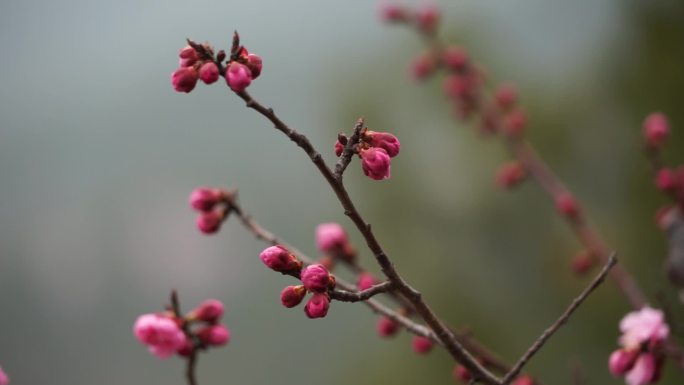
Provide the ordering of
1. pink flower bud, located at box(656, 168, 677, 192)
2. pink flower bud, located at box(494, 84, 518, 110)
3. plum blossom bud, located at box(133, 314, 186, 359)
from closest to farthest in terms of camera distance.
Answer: plum blossom bud, located at box(133, 314, 186, 359), pink flower bud, located at box(656, 168, 677, 192), pink flower bud, located at box(494, 84, 518, 110)

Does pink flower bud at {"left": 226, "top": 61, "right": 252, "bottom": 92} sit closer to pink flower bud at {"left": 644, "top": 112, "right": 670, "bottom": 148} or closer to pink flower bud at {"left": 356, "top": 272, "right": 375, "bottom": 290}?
pink flower bud at {"left": 356, "top": 272, "right": 375, "bottom": 290}

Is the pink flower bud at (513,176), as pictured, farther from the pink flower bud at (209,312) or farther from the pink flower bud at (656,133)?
the pink flower bud at (209,312)

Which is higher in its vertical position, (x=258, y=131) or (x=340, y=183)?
(x=258, y=131)

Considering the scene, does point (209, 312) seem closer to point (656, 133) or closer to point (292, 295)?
point (292, 295)

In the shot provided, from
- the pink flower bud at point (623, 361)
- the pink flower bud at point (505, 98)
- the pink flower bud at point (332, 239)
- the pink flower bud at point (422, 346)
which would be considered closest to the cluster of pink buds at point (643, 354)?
the pink flower bud at point (623, 361)

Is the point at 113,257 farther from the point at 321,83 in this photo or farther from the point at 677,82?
the point at 677,82

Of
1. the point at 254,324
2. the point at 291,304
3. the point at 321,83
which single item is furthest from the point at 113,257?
the point at 291,304

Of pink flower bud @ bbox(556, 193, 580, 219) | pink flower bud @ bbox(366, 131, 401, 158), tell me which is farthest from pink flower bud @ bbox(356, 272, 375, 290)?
pink flower bud @ bbox(556, 193, 580, 219)
